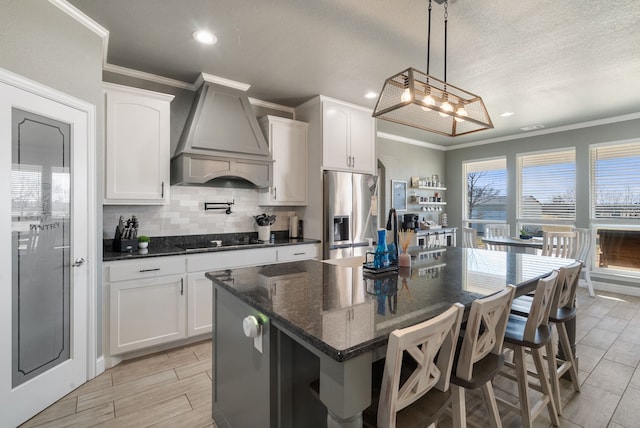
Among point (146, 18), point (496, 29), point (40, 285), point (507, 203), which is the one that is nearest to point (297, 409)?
point (40, 285)

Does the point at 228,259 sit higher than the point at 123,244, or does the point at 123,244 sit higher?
the point at 123,244

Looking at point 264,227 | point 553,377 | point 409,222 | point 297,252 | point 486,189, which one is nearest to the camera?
point 553,377

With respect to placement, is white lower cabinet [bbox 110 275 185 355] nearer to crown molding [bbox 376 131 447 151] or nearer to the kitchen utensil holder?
the kitchen utensil holder

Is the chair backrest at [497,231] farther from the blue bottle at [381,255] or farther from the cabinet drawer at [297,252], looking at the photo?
the blue bottle at [381,255]

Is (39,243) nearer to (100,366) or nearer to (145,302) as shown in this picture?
(145,302)

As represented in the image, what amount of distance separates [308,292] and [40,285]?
6.16ft

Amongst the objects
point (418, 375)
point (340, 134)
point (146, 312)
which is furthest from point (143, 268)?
point (340, 134)

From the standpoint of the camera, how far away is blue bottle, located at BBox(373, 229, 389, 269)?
6.12 feet

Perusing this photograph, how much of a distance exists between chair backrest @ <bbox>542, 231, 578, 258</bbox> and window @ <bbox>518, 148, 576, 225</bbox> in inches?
48.7

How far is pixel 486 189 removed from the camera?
20.7ft

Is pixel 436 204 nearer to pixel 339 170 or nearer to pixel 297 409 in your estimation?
pixel 339 170

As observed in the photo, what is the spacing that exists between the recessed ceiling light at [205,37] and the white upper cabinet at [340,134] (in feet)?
5.02

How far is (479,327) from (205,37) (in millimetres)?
2779

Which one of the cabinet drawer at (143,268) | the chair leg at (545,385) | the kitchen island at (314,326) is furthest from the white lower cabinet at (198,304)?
the chair leg at (545,385)
